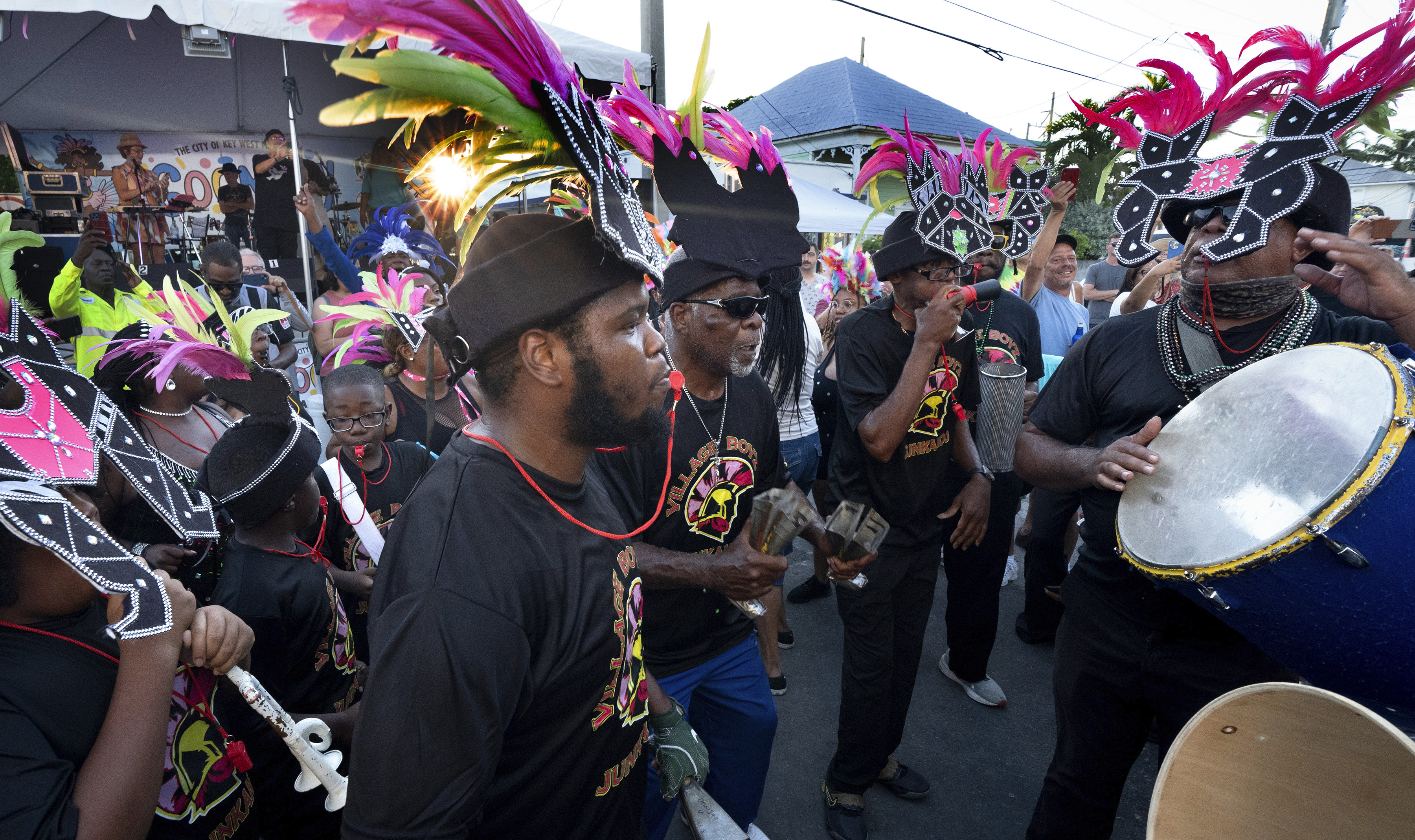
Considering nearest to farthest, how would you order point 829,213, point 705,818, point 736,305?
point 705,818, point 736,305, point 829,213

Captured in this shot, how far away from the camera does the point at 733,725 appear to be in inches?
94.7

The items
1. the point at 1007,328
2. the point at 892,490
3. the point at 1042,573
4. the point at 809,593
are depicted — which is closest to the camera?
the point at 892,490

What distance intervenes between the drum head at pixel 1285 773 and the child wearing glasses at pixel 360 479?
8.33 ft

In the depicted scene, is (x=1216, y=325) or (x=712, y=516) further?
(x=712, y=516)

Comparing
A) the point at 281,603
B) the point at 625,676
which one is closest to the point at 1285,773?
the point at 625,676

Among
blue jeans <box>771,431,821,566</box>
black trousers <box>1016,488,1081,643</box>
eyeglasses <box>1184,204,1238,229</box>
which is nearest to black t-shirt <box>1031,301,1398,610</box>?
eyeglasses <box>1184,204,1238,229</box>

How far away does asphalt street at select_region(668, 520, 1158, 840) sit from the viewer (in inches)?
120

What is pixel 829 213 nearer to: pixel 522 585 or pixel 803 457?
pixel 803 457

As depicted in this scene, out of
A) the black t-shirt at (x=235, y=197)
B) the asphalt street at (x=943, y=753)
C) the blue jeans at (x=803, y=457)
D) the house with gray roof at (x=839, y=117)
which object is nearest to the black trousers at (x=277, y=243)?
the black t-shirt at (x=235, y=197)

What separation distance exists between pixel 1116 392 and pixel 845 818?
2085mm

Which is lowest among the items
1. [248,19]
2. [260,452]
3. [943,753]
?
[943,753]

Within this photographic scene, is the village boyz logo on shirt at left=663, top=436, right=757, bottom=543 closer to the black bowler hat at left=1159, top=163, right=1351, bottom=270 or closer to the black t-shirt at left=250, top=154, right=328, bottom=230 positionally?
the black bowler hat at left=1159, top=163, right=1351, bottom=270

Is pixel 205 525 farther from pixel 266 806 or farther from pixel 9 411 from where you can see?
pixel 266 806

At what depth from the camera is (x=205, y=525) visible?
5.41 ft
